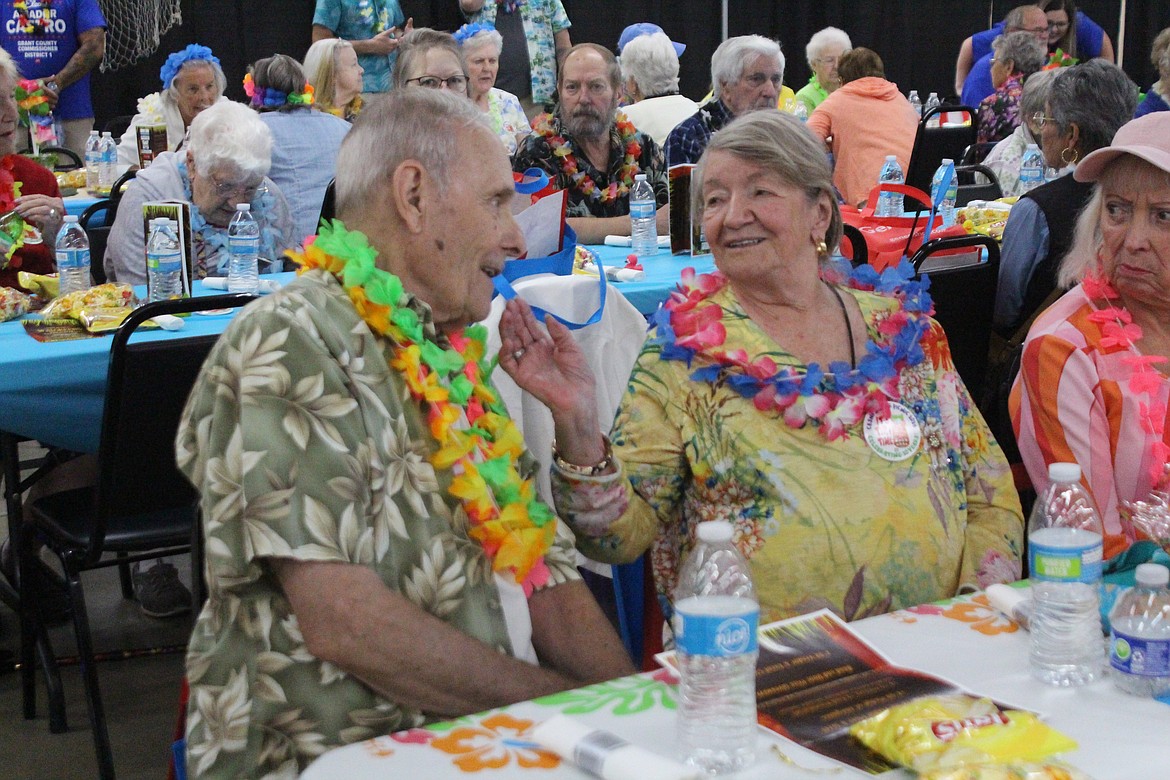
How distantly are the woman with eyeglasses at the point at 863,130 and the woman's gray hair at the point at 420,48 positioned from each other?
2.19 meters

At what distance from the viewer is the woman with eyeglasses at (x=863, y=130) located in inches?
248

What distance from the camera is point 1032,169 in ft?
16.9

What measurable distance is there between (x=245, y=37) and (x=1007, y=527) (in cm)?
944

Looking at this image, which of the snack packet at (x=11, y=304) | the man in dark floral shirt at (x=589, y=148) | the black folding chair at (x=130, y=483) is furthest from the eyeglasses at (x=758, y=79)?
the black folding chair at (x=130, y=483)

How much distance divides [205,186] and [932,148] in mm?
4404

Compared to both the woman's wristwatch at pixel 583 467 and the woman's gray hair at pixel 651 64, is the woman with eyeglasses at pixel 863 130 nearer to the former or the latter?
the woman's gray hair at pixel 651 64

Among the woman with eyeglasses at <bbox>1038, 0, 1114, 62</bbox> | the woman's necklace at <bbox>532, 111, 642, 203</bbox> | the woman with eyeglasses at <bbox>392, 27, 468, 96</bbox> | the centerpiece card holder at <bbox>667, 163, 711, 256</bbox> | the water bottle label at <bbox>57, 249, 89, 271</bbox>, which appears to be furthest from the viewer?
the woman with eyeglasses at <bbox>1038, 0, 1114, 62</bbox>

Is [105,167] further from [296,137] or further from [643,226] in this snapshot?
[643,226]

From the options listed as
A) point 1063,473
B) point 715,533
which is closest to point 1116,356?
point 1063,473

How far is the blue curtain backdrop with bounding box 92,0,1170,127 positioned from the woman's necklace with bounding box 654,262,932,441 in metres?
9.06

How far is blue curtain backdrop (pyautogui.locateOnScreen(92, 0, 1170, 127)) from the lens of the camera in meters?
10.1

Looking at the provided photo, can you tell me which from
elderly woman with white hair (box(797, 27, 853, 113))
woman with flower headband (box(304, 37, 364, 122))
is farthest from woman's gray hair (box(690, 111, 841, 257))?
elderly woman with white hair (box(797, 27, 853, 113))

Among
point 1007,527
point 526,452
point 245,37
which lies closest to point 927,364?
point 1007,527

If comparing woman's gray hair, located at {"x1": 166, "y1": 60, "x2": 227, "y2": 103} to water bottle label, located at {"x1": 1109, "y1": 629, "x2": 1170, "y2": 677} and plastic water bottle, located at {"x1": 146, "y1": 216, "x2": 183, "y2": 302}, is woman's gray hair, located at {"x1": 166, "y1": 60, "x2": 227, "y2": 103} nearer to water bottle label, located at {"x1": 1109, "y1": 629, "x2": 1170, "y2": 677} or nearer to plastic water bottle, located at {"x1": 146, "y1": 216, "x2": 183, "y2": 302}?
plastic water bottle, located at {"x1": 146, "y1": 216, "x2": 183, "y2": 302}
